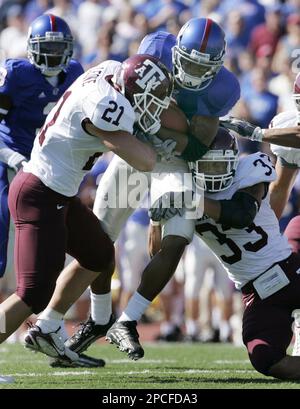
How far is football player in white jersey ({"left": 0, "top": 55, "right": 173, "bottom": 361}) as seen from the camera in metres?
4.41

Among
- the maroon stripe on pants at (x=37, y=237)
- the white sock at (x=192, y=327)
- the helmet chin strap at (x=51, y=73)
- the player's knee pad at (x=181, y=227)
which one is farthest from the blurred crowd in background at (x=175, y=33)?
the player's knee pad at (x=181, y=227)

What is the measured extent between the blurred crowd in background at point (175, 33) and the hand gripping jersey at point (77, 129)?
47.2 inches

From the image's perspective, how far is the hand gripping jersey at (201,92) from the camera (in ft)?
16.5

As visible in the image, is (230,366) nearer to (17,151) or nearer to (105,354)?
(105,354)

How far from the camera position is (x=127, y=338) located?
4.68m

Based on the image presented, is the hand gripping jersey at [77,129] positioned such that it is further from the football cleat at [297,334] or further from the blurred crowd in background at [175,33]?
the football cleat at [297,334]

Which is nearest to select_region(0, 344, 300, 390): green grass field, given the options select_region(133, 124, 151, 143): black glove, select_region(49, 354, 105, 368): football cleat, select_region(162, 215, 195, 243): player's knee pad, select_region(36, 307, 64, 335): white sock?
select_region(49, 354, 105, 368): football cleat

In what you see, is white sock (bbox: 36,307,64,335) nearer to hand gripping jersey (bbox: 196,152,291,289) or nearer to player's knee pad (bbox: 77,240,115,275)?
player's knee pad (bbox: 77,240,115,275)

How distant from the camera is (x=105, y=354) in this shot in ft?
21.0

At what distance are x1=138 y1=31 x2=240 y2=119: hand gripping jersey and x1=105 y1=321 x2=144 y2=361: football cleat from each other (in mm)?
1055

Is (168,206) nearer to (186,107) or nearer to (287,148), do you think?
(186,107)

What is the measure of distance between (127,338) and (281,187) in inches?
55.2

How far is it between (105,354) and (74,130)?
7.35ft

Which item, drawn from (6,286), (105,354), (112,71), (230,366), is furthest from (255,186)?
(6,286)
